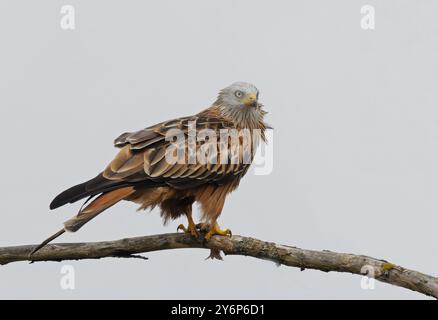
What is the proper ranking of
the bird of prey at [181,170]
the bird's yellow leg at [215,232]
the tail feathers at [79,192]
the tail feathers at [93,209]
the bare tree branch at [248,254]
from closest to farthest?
1. the bare tree branch at [248,254]
2. the tail feathers at [93,209]
3. the tail feathers at [79,192]
4. the bird of prey at [181,170]
5. the bird's yellow leg at [215,232]

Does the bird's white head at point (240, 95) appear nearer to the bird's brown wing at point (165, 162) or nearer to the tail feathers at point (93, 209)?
the bird's brown wing at point (165, 162)

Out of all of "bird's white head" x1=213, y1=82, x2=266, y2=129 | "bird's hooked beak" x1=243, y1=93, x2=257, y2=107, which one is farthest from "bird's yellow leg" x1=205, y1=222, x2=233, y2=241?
"bird's hooked beak" x1=243, y1=93, x2=257, y2=107

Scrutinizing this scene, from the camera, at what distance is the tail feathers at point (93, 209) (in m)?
7.59

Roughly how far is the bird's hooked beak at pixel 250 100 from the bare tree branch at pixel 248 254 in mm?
1859

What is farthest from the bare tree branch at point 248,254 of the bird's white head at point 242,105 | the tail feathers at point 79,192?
the bird's white head at point 242,105

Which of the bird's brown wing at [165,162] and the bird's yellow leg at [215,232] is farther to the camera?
the bird's yellow leg at [215,232]

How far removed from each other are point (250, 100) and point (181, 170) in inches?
57.2

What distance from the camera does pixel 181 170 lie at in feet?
28.8

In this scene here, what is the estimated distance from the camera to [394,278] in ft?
24.0

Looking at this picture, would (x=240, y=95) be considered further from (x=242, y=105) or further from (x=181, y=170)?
(x=181, y=170)

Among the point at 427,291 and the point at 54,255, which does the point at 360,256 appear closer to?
the point at 427,291

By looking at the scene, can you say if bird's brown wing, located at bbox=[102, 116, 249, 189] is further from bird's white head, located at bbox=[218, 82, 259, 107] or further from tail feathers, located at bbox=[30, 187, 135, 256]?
bird's white head, located at bbox=[218, 82, 259, 107]

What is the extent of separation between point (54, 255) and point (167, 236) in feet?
4.14

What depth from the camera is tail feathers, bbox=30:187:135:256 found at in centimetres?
759
